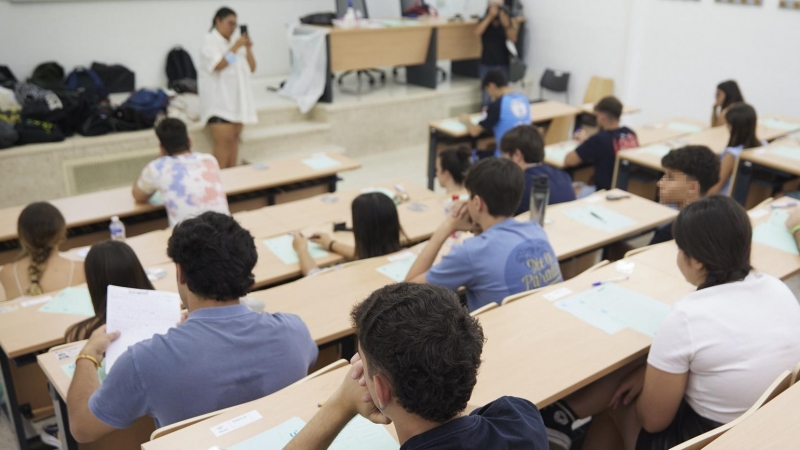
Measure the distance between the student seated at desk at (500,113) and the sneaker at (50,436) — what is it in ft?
12.0

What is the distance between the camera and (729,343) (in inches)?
74.7

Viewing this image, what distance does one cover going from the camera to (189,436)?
1.74 metres

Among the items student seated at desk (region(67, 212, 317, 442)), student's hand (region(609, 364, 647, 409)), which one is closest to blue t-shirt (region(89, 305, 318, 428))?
student seated at desk (region(67, 212, 317, 442))

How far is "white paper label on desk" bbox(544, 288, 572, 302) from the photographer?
8.38 feet

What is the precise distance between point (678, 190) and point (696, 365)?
1909 millimetres

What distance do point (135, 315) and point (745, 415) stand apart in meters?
1.82

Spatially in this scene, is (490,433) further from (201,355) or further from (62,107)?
(62,107)

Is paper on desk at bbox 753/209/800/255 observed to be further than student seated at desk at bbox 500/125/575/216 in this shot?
No

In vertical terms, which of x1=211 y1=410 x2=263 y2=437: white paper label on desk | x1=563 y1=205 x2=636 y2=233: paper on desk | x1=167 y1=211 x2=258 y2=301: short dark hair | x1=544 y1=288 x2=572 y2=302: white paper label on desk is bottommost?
x1=563 y1=205 x2=636 y2=233: paper on desk

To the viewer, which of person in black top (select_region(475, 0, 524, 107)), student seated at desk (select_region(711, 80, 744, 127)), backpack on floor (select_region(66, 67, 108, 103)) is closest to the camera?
student seated at desk (select_region(711, 80, 744, 127))

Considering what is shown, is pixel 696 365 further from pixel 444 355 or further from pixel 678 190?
pixel 678 190

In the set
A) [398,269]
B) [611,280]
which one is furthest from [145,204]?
[611,280]

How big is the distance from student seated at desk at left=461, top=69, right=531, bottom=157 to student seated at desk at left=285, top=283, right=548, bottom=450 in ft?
13.6

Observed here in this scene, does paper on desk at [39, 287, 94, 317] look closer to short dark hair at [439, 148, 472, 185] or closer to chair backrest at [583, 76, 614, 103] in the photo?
short dark hair at [439, 148, 472, 185]
